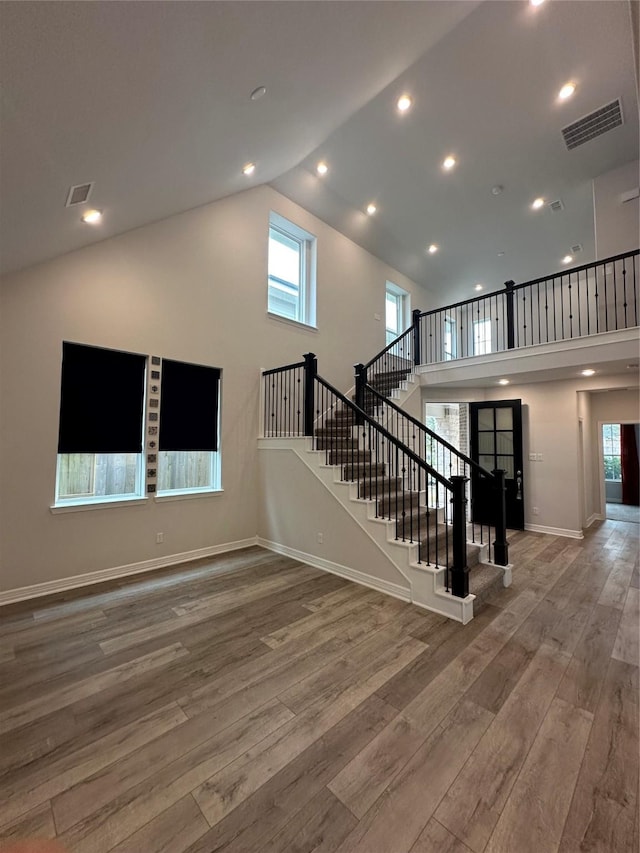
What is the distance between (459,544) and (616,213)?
6013mm

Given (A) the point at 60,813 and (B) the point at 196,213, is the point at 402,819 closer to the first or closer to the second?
(A) the point at 60,813

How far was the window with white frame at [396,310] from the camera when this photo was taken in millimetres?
8430

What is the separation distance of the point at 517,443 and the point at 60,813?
7.15 m

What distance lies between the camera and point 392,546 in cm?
360

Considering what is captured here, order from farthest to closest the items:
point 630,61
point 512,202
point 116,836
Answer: point 512,202 → point 630,61 → point 116,836

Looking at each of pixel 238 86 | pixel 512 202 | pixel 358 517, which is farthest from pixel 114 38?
pixel 512 202

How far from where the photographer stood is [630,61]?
385 cm

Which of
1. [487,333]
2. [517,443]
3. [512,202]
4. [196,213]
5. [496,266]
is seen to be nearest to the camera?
[196,213]

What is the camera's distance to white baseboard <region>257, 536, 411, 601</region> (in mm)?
3529

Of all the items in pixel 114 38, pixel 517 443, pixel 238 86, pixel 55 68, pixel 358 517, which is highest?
pixel 238 86

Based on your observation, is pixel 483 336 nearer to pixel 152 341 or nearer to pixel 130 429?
pixel 152 341

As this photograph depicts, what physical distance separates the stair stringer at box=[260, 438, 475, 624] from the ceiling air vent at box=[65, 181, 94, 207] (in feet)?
10.5

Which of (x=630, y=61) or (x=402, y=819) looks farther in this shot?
(x=630, y=61)

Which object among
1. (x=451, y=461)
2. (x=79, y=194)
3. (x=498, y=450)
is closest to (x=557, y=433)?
(x=498, y=450)
